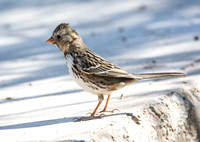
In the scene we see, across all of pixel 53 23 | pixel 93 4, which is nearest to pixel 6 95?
pixel 53 23

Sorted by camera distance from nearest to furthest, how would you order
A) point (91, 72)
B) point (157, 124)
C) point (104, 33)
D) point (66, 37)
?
1. point (91, 72)
2. point (157, 124)
3. point (66, 37)
4. point (104, 33)

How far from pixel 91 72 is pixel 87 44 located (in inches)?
155

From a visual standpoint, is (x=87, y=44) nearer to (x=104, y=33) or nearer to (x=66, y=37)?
(x=104, y=33)

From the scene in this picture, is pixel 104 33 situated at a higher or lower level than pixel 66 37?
lower

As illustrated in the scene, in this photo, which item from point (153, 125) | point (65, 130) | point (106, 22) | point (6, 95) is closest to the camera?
point (65, 130)

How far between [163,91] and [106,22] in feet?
16.2

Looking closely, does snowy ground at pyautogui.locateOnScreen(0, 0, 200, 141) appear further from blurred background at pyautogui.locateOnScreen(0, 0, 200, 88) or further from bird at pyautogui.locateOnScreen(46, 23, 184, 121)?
bird at pyautogui.locateOnScreen(46, 23, 184, 121)

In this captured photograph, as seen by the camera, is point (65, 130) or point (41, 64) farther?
point (41, 64)

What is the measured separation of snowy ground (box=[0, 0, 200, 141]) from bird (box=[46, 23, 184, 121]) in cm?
31

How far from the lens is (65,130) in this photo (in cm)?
403

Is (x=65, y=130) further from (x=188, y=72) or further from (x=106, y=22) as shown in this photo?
(x=106, y=22)

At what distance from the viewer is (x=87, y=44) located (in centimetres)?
832

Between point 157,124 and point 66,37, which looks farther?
point 66,37

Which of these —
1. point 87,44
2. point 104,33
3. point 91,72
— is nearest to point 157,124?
point 91,72
